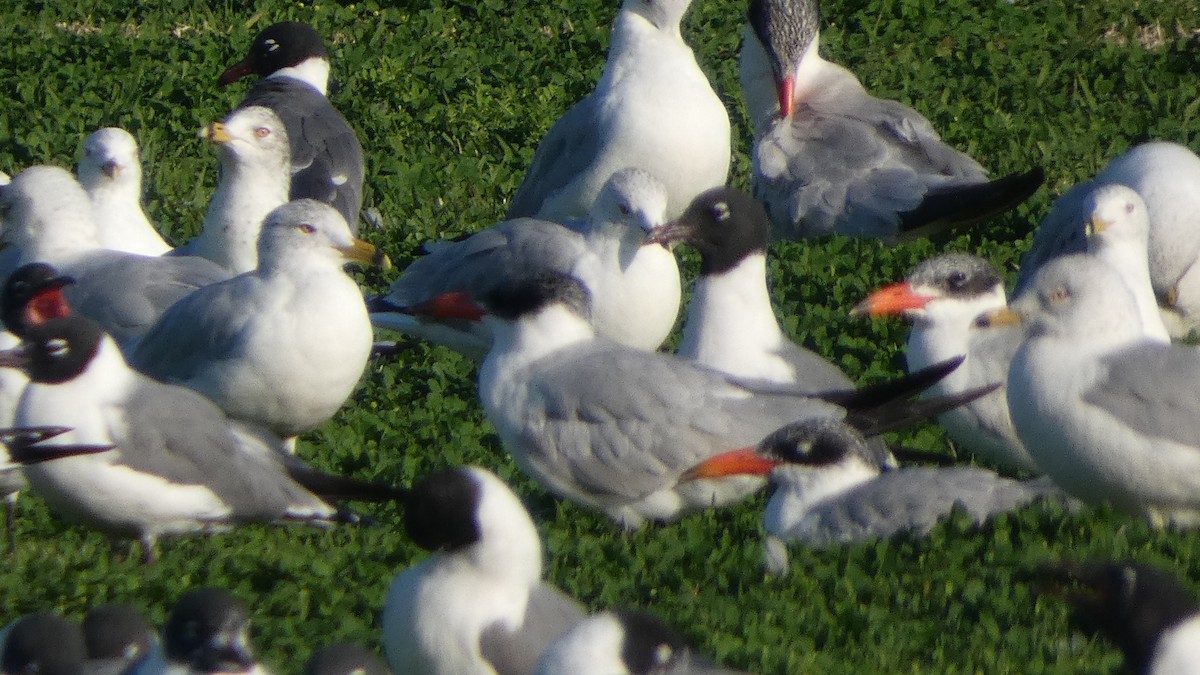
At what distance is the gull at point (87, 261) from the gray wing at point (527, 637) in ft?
12.6

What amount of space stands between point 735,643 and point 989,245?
16.6 ft

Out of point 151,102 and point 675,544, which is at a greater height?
point 675,544

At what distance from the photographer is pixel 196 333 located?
8078mm

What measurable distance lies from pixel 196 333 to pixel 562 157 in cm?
268

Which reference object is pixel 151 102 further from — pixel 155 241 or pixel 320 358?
pixel 320 358

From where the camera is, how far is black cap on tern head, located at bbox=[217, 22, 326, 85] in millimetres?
12617

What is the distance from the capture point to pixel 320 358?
7.92m

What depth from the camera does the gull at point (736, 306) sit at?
7.79m

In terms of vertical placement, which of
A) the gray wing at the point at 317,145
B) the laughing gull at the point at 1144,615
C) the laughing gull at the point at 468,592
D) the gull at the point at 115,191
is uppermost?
the laughing gull at the point at 1144,615

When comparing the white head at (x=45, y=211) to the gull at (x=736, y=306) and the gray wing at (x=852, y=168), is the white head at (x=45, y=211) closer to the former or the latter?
the gull at (x=736, y=306)

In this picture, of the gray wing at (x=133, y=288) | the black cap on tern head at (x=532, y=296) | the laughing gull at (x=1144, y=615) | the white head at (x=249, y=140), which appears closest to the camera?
the laughing gull at (x=1144, y=615)

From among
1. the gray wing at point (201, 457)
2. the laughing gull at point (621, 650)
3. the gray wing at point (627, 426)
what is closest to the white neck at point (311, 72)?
the gray wing at point (201, 457)

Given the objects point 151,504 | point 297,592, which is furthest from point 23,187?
point 297,592

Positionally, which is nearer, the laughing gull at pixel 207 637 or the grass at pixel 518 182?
the laughing gull at pixel 207 637
